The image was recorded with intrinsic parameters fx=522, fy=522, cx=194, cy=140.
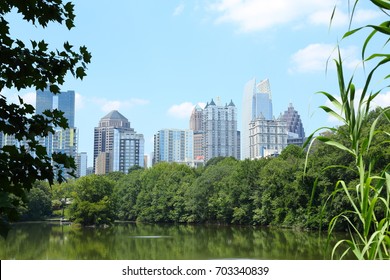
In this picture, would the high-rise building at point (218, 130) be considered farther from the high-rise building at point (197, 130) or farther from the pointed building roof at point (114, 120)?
the pointed building roof at point (114, 120)

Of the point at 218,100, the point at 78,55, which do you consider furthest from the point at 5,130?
the point at 218,100

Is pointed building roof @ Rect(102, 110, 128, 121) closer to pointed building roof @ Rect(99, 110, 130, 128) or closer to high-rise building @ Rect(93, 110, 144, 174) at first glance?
pointed building roof @ Rect(99, 110, 130, 128)

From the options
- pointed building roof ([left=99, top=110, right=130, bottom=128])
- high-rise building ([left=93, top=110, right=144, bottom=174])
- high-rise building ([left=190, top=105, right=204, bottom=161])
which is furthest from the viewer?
high-rise building ([left=190, top=105, right=204, bottom=161])

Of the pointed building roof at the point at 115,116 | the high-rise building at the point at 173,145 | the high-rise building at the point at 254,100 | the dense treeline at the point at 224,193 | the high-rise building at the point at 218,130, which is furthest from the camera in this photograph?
the high-rise building at the point at 254,100

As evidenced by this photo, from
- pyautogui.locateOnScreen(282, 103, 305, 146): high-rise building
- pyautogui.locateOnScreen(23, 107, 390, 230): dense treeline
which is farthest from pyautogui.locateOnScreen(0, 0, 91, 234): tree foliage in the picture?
pyautogui.locateOnScreen(282, 103, 305, 146): high-rise building

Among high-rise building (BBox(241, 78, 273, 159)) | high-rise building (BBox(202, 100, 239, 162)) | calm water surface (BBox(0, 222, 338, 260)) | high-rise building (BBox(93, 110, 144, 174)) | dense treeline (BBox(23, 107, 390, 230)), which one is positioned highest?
high-rise building (BBox(241, 78, 273, 159))

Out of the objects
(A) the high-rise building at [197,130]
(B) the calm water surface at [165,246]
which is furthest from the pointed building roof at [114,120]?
(B) the calm water surface at [165,246]

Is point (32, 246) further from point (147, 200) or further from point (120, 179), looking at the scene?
point (120, 179)
